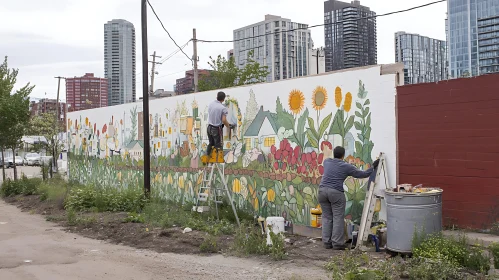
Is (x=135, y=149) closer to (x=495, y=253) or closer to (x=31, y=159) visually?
(x=495, y=253)

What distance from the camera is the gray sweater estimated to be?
848 centimetres

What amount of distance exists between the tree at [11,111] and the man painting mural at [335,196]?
16013 mm

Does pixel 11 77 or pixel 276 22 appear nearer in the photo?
pixel 11 77

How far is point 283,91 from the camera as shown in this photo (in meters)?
11.0

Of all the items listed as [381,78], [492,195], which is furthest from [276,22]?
[492,195]

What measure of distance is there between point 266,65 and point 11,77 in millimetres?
19951

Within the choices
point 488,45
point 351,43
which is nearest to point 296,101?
point 351,43

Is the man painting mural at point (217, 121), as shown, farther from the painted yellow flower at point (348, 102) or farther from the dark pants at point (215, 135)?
the painted yellow flower at point (348, 102)

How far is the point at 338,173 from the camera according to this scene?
857cm

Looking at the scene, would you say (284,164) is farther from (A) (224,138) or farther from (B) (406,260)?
(B) (406,260)

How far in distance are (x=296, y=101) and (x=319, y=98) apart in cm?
67

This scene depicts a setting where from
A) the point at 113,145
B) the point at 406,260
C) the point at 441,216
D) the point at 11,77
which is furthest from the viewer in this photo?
the point at 11,77

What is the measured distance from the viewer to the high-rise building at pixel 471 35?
40.2 meters

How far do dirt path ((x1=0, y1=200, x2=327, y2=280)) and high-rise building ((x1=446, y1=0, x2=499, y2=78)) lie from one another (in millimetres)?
22494
